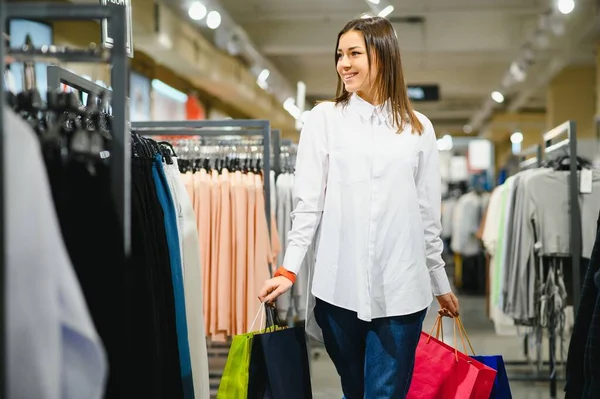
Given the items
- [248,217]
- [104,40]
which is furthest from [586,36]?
[104,40]

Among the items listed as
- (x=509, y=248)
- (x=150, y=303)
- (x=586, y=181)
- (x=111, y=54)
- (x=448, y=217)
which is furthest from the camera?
(x=448, y=217)

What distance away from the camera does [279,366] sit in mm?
2398

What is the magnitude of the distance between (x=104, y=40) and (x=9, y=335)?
1.71 metres

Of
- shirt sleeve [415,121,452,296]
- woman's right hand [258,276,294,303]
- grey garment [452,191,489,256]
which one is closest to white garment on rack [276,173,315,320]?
shirt sleeve [415,121,452,296]

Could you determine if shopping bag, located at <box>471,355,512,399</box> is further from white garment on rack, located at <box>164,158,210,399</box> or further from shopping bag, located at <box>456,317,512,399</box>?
white garment on rack, located at <box>164,158,210,399</box>

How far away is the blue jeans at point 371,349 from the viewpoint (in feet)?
7.22

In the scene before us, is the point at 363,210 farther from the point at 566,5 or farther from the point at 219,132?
the point at 566,5

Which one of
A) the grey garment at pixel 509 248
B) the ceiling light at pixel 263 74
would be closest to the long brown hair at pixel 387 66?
the grey garment at pixel 509 248

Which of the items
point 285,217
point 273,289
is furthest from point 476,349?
point 273,289

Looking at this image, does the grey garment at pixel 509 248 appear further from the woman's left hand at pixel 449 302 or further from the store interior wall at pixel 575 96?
the store interior wall at pixel 575 96

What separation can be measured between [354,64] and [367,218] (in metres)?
0.44

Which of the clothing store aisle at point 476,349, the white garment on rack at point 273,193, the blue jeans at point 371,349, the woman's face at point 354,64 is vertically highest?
the woman's face at point 354,64

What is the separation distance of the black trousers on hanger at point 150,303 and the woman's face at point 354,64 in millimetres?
691

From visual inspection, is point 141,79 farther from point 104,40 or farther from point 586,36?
point 104,40
